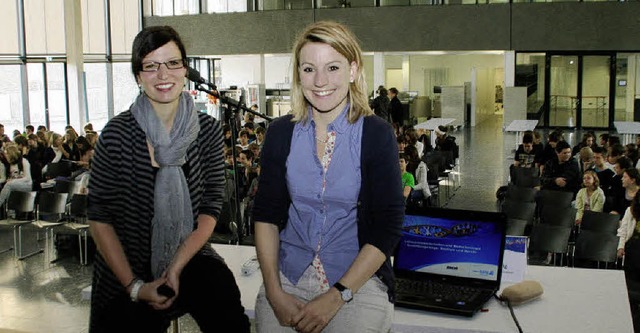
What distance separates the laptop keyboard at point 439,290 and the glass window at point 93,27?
1816 centimetres

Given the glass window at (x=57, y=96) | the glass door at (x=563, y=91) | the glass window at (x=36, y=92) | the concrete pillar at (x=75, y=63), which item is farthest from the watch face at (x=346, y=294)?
the glass door at (x=563, y=91)

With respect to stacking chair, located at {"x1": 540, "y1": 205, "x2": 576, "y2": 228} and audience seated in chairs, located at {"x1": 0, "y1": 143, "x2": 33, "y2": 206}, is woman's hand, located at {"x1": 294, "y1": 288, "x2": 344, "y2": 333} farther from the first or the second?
audience seated in chairs, located at {"x1": 0, "y1": 143, "x2": 33, "y2": 206}

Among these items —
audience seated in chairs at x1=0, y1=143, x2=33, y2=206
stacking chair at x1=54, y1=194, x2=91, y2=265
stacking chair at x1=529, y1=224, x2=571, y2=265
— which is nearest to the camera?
stacking chair at x1=529, y1=224, x2=571, y2=265

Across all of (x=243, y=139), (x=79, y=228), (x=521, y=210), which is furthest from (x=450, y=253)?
(x=243, y=139)

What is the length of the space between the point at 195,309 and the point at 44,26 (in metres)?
17.6

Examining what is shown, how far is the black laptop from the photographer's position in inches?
136

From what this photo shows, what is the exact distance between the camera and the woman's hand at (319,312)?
2.18 metres

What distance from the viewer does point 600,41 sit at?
71.4ft

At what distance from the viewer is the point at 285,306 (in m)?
2.24

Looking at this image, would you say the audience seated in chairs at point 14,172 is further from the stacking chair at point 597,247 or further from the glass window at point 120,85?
the glass window at point 120,85

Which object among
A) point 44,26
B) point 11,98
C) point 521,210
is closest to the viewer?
point 521,210

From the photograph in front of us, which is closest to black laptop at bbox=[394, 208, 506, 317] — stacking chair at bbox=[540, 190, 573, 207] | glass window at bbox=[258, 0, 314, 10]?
stacking chair at bbox=[540, 190, 573, 207]

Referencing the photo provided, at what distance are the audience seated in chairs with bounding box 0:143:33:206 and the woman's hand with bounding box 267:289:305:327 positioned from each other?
9.50 meters

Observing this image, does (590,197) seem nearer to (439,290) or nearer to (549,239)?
(549,239)
